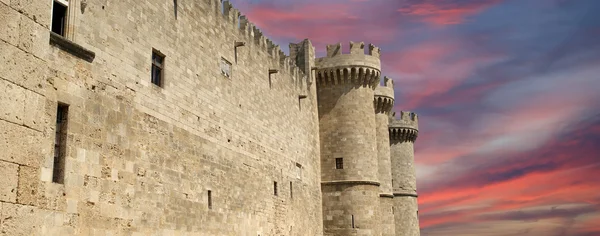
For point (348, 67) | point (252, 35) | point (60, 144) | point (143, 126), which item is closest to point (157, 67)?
point (143, 126)

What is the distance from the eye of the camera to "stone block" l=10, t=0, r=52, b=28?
478 cm

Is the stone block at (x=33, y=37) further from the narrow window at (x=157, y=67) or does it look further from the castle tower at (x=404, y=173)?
the castle tower at (x=404, y=173)

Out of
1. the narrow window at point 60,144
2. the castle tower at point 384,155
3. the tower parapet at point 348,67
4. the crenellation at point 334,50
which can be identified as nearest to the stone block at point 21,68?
the narrow window at point 60,144

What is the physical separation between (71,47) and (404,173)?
28624 mm

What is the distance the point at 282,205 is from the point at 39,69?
48.7 feet

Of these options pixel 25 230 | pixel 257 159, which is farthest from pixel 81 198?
pixel 257 159

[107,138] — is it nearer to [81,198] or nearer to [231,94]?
[81,198]

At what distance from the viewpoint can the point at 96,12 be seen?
A: 35.3 ft

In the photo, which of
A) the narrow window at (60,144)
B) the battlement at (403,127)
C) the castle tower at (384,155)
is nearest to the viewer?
the narrow window at (60,144)

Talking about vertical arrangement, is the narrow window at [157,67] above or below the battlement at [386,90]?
below

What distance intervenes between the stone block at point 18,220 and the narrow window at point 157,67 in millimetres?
8155

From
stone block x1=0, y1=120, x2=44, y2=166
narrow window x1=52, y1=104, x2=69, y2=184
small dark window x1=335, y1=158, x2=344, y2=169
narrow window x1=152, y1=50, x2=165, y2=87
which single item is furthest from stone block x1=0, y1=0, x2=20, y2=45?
small dark window x1=335, y1=158, x2=344, y2=169

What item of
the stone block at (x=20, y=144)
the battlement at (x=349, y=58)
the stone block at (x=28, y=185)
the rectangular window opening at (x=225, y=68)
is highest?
the battlement at (x=349, y=58)

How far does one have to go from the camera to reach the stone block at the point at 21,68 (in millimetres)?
4551
